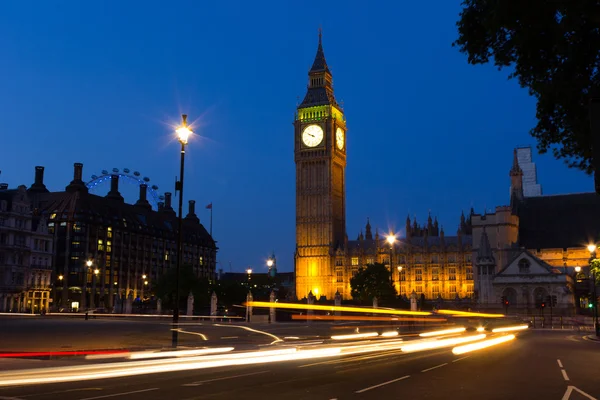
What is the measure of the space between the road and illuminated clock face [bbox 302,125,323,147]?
121 meters

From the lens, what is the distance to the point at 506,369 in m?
20.5

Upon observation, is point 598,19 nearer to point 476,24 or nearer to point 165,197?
point 476,24

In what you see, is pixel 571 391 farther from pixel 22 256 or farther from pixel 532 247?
pixel 532 247

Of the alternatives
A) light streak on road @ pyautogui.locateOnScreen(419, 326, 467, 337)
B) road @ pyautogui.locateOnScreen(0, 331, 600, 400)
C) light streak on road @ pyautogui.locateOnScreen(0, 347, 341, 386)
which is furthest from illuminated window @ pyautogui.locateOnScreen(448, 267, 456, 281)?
light streak on road @ pyautogui.locateOnScreen(0, 347, 341, 386)

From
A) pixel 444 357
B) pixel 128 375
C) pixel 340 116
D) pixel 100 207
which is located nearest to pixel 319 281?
pixel 340 116

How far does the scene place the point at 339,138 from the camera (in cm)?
14838

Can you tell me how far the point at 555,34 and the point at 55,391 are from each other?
614 inches

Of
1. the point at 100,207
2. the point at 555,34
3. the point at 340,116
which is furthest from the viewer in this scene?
the point at 340,116

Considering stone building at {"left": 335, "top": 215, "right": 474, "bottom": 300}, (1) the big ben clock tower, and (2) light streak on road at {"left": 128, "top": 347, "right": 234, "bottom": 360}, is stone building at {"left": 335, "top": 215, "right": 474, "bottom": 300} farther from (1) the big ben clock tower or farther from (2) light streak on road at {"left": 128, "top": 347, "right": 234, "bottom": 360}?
(2) light streak on road at {"left": 128, "top": 347, "right": 234, "bottom": 360}

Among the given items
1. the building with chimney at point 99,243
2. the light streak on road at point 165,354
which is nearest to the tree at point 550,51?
the light streak on road at point 165,354

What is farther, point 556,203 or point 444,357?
point 556,203

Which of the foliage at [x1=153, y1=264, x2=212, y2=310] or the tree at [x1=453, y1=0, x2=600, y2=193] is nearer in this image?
the tree at [x1=453, y1=0, x2=600, y2=193]

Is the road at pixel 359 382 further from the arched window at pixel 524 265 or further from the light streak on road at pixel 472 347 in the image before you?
the arched window at pixel 524 265

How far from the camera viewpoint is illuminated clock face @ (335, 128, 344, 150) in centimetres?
14655
